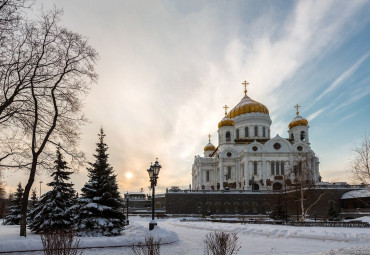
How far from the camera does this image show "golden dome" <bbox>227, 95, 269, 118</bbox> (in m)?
73.1

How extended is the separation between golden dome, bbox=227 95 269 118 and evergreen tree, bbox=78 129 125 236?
55091 mm

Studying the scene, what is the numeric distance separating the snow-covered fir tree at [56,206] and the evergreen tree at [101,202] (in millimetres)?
2251

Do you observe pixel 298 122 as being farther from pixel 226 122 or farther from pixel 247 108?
pixel 226 122

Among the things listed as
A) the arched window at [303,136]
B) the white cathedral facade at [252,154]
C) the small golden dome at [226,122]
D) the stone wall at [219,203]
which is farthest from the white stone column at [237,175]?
the arched window at [303,136]

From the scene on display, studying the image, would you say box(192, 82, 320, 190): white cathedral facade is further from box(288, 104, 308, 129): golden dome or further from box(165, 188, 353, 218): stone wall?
box(165, 188, 353, 218): stone wall

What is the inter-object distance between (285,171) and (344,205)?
13.4 m

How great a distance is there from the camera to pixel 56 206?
22.4 metres

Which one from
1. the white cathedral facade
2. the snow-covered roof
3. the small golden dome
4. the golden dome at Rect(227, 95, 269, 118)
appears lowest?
the snow-covered roof

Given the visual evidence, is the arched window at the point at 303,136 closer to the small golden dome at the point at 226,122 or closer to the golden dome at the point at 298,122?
the golden dome at the point at 298,122

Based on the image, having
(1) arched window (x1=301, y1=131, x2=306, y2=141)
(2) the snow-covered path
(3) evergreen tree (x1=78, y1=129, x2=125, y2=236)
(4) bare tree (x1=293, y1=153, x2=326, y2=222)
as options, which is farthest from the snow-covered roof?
(3) evergreen tree (x1=78, y1=129, x2=125, y2=236)

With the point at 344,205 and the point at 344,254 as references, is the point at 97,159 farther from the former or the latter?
the point at 344,205

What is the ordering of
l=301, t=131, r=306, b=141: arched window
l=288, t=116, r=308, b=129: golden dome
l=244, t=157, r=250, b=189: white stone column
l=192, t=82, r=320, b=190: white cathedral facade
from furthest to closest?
1. l=288, t=116, r=308, b=129: golden dome
2. l=301, t=131, r=306, b=141: arched window
3. l=192, t=82, r=320, b=190: white cathedral facade
4. l=244, t=157, r=250, b=189: white stone column

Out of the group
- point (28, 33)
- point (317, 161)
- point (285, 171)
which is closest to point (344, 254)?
point (28, 33)

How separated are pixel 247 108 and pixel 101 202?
188 feet
